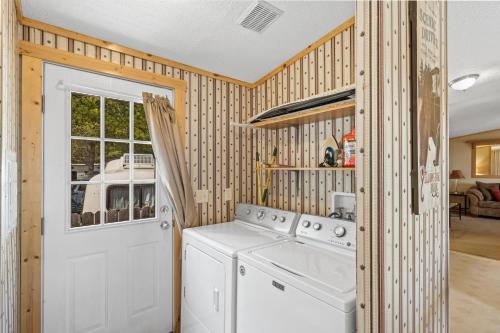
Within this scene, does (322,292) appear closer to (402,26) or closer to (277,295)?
(277,295)

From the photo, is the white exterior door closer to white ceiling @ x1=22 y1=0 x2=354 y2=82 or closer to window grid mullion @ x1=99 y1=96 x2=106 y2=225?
window grid mullion @ x1=99 y1=96 x2=106 y2=225

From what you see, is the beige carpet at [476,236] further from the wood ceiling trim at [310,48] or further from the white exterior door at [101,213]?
the white exterior door at [101,213]

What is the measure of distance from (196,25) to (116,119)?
2.90 feet

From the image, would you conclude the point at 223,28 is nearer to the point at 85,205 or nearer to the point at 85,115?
the point at 85,115

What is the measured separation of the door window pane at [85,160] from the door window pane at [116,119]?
0.43 ft

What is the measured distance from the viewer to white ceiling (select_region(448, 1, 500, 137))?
5.34ft

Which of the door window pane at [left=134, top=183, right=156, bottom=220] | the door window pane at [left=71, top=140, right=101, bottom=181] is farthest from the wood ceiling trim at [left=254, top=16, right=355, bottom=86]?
the door window pane at [left=71, top=140, right=101, bottom=181]

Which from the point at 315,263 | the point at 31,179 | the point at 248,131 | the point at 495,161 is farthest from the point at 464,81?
the point at 495,161

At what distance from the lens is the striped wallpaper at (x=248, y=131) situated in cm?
189

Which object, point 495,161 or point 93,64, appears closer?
point 93,64

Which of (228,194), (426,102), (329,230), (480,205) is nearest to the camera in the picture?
(426,102)

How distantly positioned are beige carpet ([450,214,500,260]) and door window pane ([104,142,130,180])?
4.70 meters

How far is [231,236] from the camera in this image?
1871mm

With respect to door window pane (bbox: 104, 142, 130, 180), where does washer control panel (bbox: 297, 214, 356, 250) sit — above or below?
below
